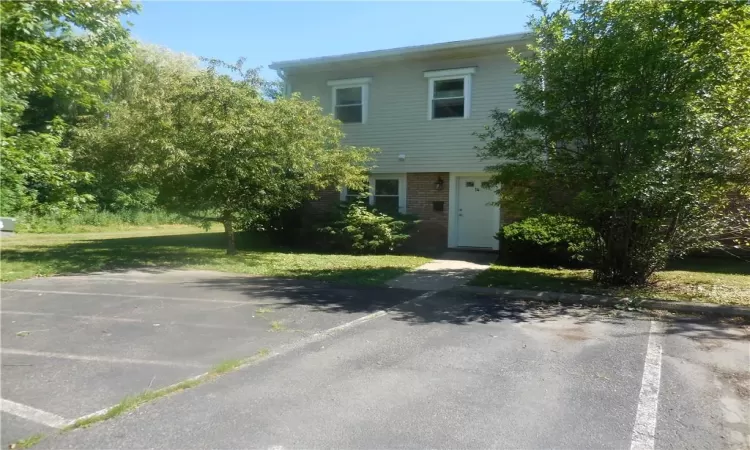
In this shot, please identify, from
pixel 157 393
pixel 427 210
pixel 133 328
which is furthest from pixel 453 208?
pixel 157 393

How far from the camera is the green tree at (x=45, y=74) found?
15.7 feet

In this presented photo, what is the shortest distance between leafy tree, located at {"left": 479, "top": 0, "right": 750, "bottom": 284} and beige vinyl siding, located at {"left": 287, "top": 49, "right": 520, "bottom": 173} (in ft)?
18.1

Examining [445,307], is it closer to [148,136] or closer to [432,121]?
[148,136]

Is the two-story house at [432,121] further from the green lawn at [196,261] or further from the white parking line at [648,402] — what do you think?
the white parking line at [648,402]

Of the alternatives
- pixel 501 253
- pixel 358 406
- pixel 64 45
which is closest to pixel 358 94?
pixel 501 253

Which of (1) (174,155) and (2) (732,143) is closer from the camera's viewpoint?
(2) (732,143)

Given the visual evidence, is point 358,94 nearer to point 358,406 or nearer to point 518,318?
point 518,318

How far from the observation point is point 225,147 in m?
10.7

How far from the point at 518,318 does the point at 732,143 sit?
3.76 metres

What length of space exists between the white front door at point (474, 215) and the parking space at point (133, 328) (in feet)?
21.7

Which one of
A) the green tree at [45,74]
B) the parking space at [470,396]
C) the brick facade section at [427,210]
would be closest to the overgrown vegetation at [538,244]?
the brick facade section at [427,210]

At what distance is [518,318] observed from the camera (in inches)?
265

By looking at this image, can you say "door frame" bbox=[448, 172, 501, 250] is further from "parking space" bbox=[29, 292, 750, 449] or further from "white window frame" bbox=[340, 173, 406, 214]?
"parking space" bbox=[29, 292, 750, 449]

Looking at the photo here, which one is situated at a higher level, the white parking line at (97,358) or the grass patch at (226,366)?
the grass patch at (226,366)
